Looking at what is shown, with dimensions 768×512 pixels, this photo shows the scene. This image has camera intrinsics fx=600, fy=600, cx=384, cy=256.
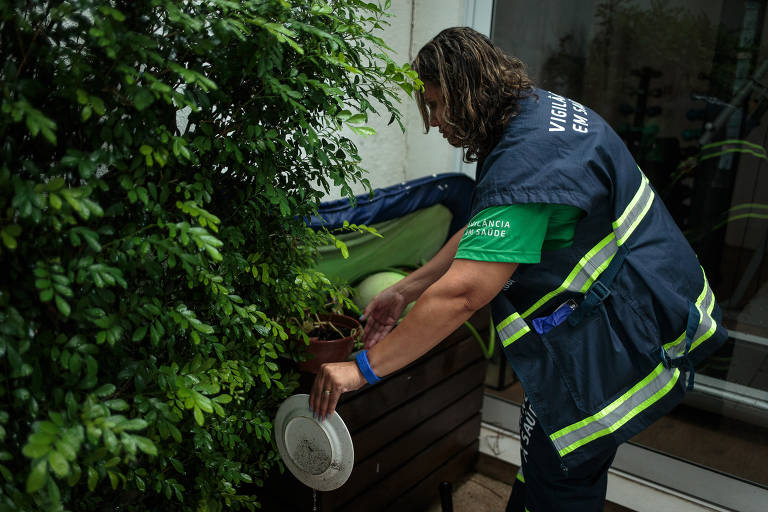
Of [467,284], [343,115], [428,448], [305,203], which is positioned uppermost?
[343,115]

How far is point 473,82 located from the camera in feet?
4.78

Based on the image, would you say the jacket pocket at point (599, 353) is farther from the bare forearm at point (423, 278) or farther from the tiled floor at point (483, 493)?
the tiled floor at point (483, 493)

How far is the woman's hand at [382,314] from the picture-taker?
183cm

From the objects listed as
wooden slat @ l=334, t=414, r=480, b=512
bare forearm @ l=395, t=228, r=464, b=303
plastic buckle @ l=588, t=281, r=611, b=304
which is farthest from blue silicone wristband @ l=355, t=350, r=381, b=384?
wooden slat @ l=334, t=414, r=480, b=512

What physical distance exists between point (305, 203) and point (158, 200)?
385mm

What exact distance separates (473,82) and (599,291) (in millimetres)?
586

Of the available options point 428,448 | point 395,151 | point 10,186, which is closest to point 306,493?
point 428,448

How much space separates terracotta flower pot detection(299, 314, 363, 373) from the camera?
177cm

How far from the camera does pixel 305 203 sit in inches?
57.6

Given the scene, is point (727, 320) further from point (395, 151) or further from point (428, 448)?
point (395, 151)

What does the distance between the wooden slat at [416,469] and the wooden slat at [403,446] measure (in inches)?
0.9

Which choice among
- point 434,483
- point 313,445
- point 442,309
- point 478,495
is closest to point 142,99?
point 442,309

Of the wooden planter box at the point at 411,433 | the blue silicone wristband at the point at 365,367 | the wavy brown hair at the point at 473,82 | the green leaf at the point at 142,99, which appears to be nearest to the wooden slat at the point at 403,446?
the wooden planter box at the point at 411,433

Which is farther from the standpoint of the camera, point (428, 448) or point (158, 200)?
point (428, 448)
